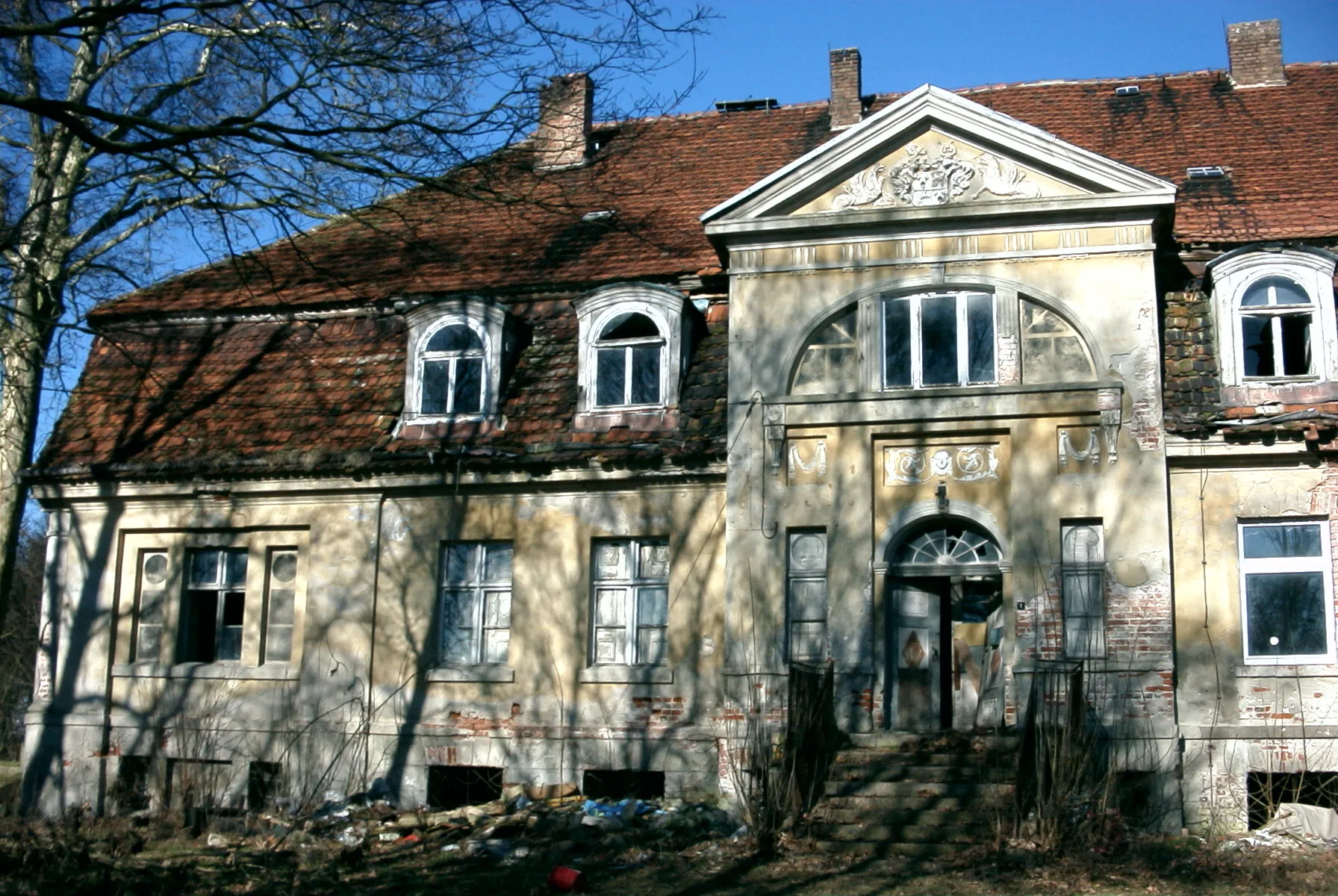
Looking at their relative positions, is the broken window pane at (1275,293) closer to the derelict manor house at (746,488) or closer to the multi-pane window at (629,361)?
the derelict manor house at (746,488)

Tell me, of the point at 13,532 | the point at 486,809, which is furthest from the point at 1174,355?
the point at 13,532

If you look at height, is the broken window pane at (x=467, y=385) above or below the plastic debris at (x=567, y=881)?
above

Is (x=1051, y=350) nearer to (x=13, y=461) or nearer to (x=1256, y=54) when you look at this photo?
(x=1256, y=54)

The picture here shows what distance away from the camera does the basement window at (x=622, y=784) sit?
53.2ft

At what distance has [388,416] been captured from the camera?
58.4 ft

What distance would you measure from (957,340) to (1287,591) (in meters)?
4.41

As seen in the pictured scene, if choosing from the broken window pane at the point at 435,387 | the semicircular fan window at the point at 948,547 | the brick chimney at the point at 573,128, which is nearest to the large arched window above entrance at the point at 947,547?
the semicircular fan window at the point at 948,547

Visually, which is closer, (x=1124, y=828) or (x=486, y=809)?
(x=1124, y=828)


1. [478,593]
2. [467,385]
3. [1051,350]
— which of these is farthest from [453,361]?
[1051,350]

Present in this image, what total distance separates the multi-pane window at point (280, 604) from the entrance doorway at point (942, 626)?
24.5 feet

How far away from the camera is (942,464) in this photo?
15.9m

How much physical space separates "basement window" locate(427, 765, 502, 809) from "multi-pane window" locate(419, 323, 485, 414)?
4.33 meters

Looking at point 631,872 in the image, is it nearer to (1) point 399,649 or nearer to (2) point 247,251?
(1) point 399,649

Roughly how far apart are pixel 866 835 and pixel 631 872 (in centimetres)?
222
